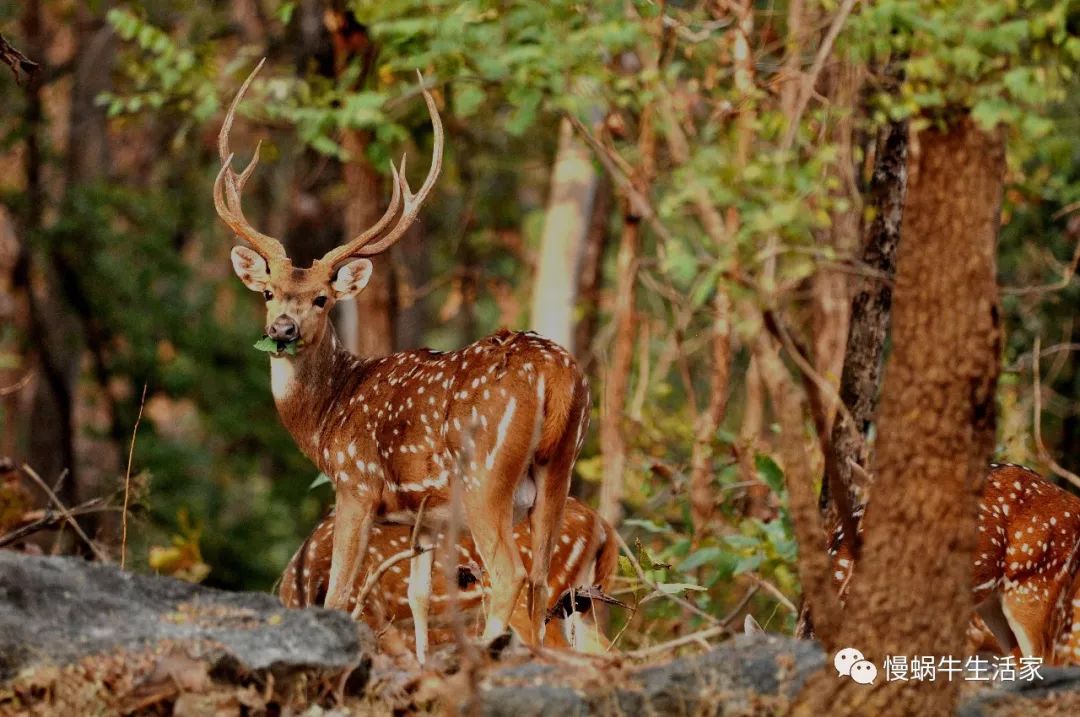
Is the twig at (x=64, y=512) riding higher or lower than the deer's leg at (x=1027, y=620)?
higher

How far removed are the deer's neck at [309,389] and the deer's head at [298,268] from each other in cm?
11

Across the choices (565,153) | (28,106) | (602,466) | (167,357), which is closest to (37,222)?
(28,106)

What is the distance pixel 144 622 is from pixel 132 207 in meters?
15.1

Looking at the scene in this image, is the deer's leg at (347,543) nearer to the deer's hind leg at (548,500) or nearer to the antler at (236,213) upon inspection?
the deer's hind leg at (548,500)

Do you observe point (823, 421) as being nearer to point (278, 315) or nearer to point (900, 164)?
point (900, 164)

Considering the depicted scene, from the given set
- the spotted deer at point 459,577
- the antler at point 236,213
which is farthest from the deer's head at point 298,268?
the spotted deer at point 459,577

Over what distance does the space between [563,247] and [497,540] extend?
6.69 meters

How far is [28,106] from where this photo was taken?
18.4 meters

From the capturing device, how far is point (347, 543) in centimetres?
809

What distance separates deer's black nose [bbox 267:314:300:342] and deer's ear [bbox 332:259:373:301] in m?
0.41

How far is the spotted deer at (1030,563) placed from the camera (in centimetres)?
802

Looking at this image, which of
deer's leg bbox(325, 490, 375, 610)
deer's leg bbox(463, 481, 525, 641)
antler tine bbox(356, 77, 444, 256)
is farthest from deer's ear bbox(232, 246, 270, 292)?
deer's leg bbox(463, 481, 525, 641)

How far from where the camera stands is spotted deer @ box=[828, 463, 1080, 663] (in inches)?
316

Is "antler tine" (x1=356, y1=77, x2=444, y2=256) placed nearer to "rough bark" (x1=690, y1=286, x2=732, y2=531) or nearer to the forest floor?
"rough bark" (x1=690, y1=286, x2=732, y2=531)
